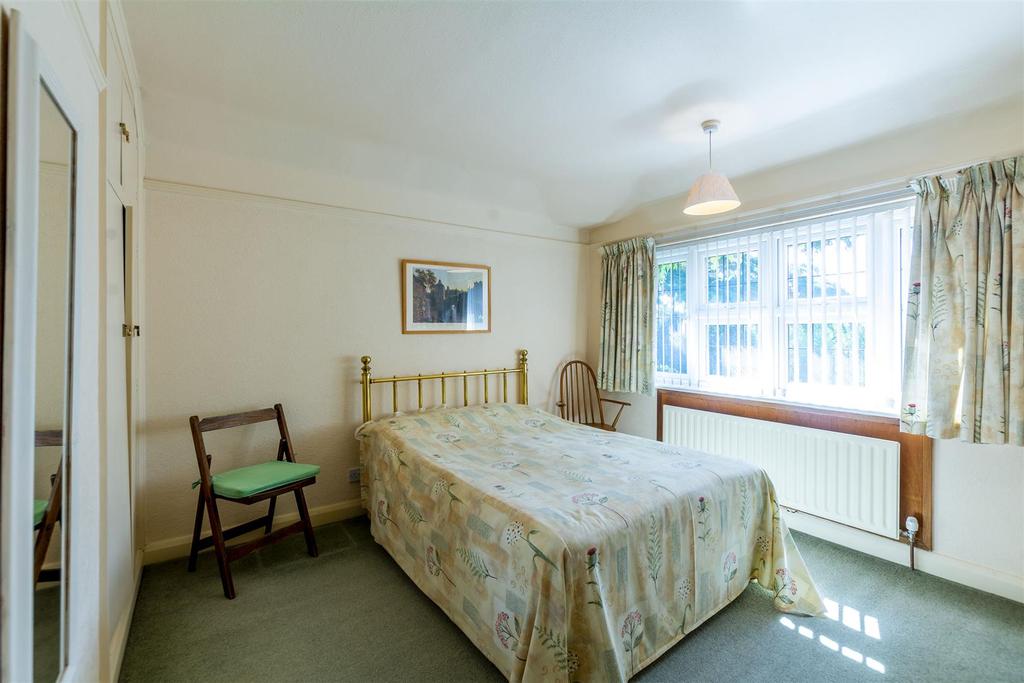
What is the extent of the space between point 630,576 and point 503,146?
2.61 meters

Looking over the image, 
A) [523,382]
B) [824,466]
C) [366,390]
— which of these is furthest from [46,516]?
[824,466]

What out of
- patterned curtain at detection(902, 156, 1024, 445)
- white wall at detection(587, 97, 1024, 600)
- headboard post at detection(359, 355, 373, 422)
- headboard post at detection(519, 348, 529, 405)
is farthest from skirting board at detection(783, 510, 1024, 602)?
headboard post at detection(359, 355, 373, 422)

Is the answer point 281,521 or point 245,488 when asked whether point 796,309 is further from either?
point 281,521

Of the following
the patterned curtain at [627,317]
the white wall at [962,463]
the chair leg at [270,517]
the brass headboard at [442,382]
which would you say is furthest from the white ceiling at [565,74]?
the chair leg at [270,517]

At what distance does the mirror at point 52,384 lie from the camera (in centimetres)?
82

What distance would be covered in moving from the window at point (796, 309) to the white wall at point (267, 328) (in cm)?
178

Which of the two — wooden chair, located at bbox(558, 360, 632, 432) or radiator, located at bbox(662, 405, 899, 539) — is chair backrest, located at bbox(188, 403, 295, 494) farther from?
radiator, located at bbox(662, 405, 899, 539)

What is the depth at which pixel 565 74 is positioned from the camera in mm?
2096

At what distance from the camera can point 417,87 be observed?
221 cm

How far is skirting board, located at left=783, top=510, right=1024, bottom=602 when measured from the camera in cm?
219

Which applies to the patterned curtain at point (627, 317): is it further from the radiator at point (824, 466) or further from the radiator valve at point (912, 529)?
the radiator valve at point (912, 529)

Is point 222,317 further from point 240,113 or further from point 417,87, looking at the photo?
point 417,87

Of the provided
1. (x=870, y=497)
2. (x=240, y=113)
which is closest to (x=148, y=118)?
(x=240, y=113)

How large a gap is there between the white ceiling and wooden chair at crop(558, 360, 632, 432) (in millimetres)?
2094
